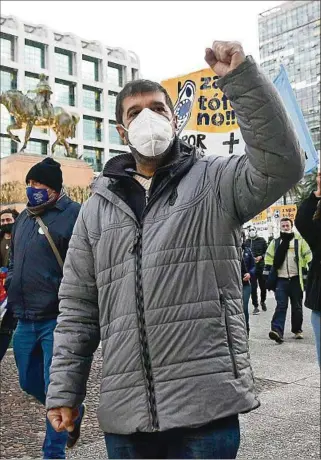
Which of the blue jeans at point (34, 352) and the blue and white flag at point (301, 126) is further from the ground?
the blue and white flag at point (301, 126)

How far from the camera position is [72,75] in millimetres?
64875

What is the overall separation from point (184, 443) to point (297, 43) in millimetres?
112182

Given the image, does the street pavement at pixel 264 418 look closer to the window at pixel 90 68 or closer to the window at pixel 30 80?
the window at pixel 30 80

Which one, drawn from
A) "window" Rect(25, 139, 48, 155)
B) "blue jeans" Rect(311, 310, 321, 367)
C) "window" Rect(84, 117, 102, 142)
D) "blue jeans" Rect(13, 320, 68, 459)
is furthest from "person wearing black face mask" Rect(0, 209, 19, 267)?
"window" Rect(84, 117, 102, 142)

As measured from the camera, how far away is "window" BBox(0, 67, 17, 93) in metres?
57.9

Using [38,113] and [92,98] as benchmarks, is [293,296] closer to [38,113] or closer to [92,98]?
[38,113]

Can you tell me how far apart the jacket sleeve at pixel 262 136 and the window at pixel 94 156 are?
6183 cm

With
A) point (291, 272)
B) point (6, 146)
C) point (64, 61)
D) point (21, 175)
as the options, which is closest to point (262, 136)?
point (291, 272)

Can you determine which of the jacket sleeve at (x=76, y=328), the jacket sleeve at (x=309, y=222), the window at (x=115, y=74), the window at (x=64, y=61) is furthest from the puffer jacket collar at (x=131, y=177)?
the window at (x=115, y=74)

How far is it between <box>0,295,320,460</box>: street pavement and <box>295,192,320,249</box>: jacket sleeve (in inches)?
49.7

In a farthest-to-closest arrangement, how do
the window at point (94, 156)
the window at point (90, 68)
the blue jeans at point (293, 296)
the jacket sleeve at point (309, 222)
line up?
the window at point (90, 68), the window at point (94, 156), the blue jeans at point (293, 296), the jacket sleeve at point (309, 222)

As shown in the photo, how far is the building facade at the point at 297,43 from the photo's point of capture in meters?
99.7

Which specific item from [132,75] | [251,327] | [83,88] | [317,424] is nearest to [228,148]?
[251,327]

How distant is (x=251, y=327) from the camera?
9.11 metres
